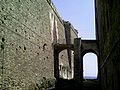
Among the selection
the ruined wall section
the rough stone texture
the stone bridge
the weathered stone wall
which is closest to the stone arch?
the stone bridge

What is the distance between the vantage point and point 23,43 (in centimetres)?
1430

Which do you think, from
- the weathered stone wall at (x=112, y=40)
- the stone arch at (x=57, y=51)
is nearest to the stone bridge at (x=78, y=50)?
the stone arch at (x=57, y=51)

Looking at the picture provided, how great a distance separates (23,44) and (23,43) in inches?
2.4

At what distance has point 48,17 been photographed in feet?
74.3

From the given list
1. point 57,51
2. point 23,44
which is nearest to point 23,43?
point 23,44

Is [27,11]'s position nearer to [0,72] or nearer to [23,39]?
[23,39]

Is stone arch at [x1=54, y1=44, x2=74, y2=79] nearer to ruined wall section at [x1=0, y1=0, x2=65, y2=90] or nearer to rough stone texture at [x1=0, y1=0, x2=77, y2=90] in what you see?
rough stone texture at [x1=0, y1=0, x2=77, y2=90]

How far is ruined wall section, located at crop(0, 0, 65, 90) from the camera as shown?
11.5m

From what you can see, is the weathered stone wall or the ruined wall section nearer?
the weathered stone wall

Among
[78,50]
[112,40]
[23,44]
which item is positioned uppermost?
[78,50]

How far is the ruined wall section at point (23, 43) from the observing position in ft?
37.9

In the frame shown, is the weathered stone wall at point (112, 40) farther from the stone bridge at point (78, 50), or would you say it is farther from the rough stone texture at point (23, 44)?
the stone bridge at point (78, 50)

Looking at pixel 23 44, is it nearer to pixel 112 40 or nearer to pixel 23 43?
pixel 23 43

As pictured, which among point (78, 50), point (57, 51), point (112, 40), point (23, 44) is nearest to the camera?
point (112, 40)
